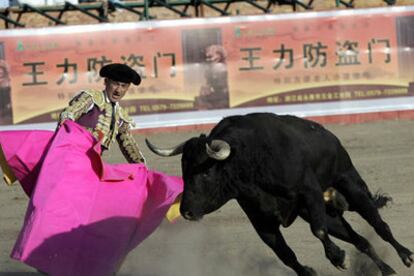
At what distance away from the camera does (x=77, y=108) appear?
531 centimetres

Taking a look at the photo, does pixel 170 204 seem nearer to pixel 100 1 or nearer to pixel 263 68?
pixel 263 68

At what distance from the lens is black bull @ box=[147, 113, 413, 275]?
16.2 ft

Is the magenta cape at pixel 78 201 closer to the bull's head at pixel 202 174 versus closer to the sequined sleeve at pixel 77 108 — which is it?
the sequined sleeve at pixel 77 108

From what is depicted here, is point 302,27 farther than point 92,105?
Yes

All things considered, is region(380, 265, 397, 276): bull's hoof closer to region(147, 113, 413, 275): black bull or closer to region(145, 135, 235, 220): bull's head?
region(147, 113, 413, 275): black bull

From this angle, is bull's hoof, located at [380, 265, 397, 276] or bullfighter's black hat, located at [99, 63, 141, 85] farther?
bull's hoof, located at [380, 265, 397, 276]

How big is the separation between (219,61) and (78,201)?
9.95 m

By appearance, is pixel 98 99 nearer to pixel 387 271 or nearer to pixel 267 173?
pixel 267 173

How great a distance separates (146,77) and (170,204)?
951cm

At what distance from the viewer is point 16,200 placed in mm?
9641

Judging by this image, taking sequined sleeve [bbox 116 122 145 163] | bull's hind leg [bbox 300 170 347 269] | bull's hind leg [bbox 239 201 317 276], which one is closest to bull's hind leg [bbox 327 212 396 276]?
bull's hind leg [bbox 239 201 317 276]

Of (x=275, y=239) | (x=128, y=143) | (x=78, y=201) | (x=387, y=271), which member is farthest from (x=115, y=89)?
(x=387, y=271)

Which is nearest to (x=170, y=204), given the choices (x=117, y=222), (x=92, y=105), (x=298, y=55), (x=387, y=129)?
(x=117, y=222)

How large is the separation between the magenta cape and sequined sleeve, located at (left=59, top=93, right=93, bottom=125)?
0.07 meters
